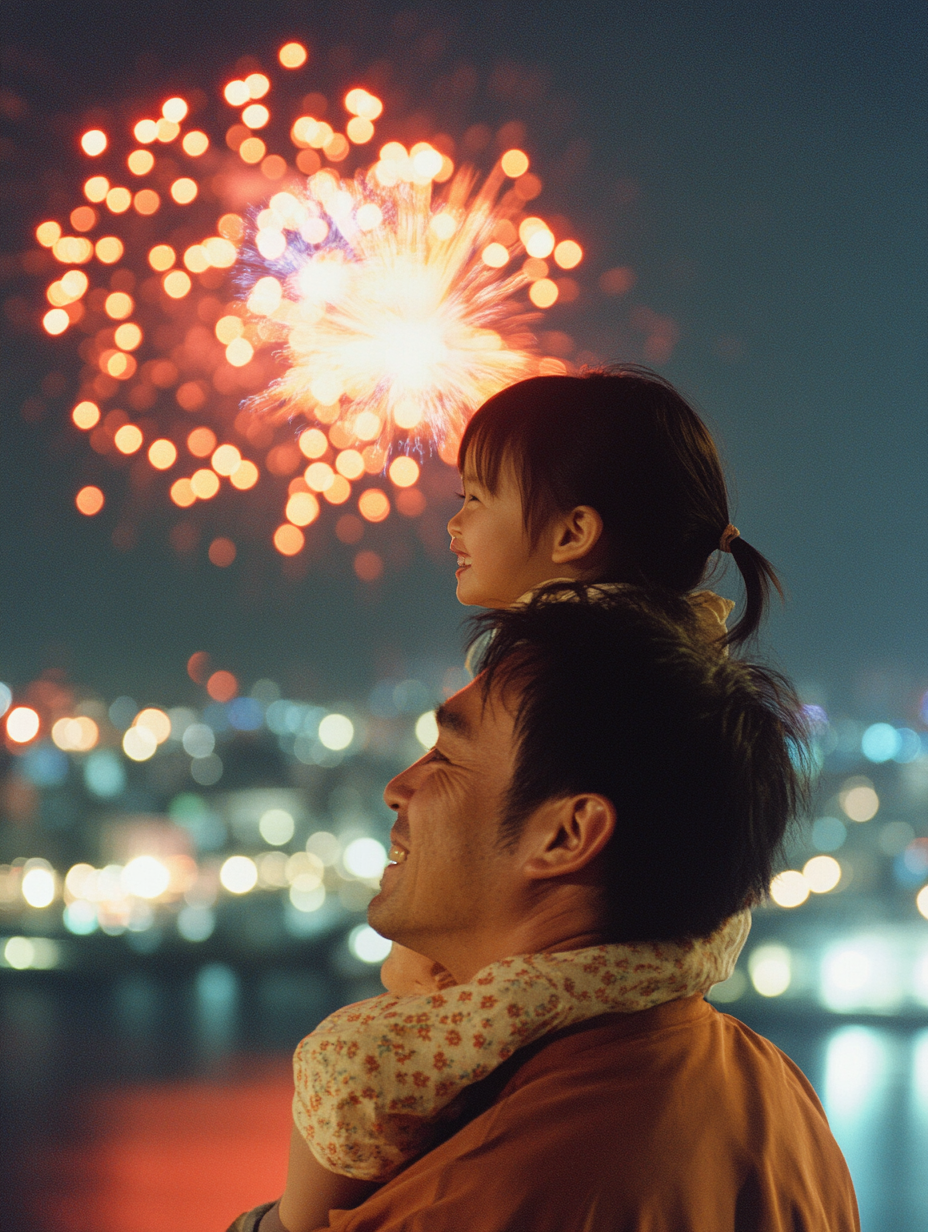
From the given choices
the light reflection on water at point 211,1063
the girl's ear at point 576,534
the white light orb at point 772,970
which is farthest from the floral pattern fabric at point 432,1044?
the white light orb at point 772,970

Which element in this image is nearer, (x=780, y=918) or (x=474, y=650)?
(x=474, y=650)

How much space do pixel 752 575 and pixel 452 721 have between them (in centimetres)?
32

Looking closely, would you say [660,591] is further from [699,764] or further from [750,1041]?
[750,1041]

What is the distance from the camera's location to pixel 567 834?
0.60 metres

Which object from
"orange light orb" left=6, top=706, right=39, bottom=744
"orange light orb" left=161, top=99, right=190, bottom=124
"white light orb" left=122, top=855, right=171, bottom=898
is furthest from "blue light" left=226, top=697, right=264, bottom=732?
"orange light orb" left=161, top=99, right=190, bottom=124

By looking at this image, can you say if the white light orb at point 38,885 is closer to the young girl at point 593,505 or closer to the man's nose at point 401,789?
the young girl at point 593,505

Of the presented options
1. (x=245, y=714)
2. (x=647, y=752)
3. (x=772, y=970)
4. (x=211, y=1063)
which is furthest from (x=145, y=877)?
(x=647, y=752)

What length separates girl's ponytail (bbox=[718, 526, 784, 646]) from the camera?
0.85m

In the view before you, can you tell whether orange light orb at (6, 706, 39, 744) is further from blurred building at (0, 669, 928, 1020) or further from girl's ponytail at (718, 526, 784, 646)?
girl's ponytail at (718, 526, 784, 646)

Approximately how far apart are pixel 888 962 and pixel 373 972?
7.64 meters

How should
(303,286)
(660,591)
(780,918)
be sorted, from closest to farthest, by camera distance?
(660,591)
(303,286)
(780,918)

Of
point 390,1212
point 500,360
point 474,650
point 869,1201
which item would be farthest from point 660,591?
point 869,1201

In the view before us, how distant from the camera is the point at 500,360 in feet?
4.55

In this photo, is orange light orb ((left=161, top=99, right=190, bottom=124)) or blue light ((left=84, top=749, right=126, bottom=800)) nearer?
orange light orb ((left=161, top=99, right=190, bottom=124))
